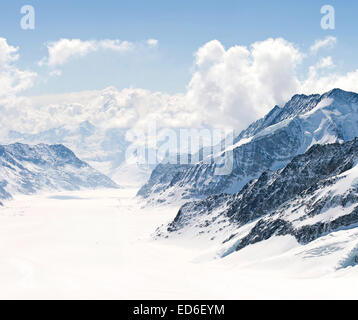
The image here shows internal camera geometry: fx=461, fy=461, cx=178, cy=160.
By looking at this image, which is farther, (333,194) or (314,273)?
(333,194)

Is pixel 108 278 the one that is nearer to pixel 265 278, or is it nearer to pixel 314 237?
pixel 265 278

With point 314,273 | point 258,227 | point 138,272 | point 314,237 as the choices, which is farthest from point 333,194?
point 138,272

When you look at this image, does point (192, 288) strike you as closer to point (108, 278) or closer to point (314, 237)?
point (108, 278)

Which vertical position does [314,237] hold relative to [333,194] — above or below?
below

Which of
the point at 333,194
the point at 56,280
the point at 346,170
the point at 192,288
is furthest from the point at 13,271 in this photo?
the point at 346,170
